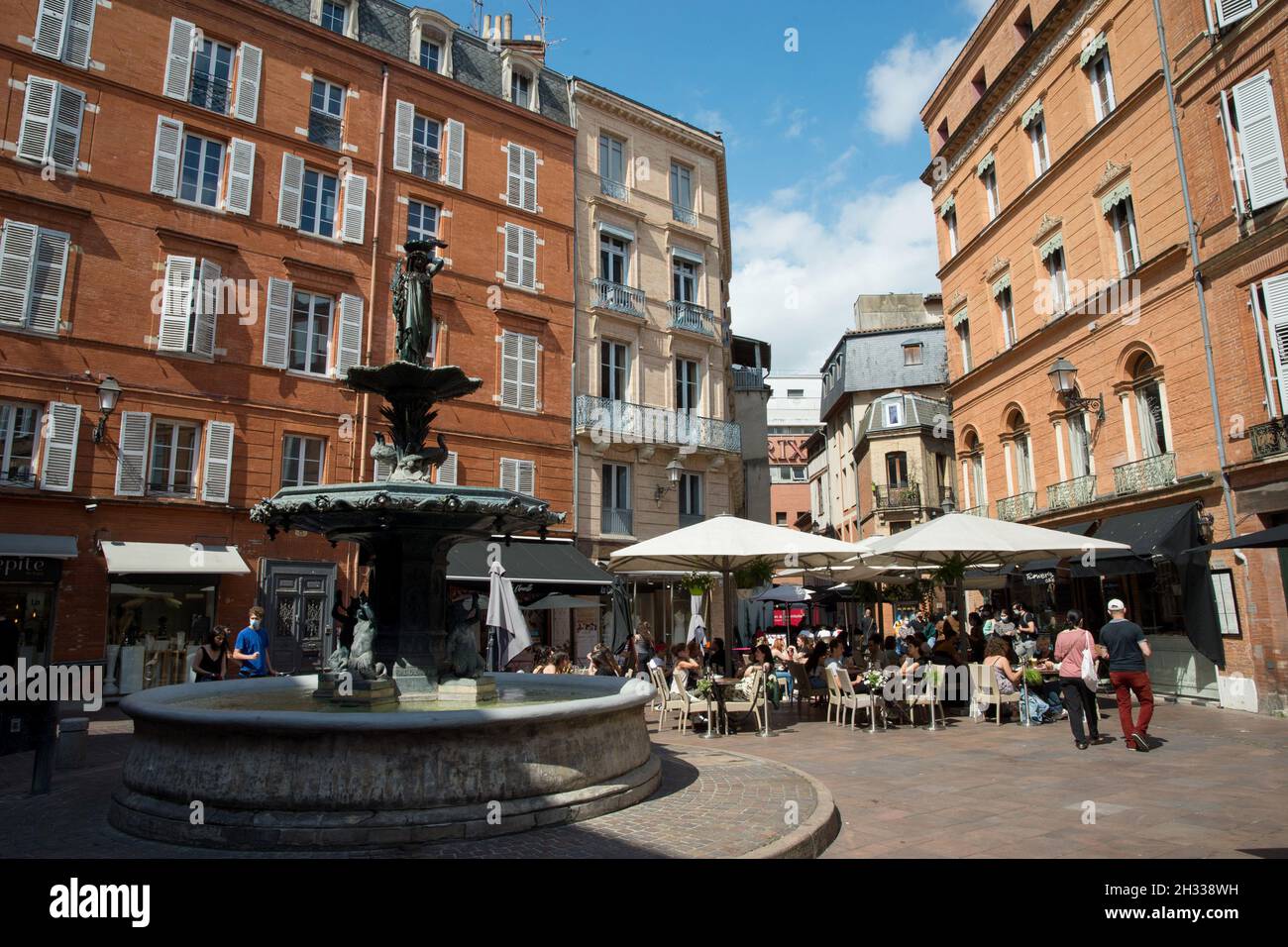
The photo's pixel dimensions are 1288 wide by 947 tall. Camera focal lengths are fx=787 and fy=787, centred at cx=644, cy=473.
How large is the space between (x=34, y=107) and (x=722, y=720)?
17.7 meters

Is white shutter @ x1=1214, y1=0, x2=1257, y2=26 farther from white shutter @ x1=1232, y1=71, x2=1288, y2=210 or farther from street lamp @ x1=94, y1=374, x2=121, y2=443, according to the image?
street lamp @ x1=94, y1=374, x2=121, y2=443

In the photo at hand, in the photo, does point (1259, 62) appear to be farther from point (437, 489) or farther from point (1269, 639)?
point (437, 489)

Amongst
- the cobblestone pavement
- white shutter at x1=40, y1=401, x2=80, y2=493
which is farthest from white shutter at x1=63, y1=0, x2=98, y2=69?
the cobblestone pavement

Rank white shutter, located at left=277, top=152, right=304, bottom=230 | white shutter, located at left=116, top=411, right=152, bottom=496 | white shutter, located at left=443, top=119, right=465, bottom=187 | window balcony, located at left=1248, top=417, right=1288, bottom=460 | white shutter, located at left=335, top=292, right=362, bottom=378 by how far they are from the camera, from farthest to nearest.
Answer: white shutter, located at left=443, top=119, right=465, bottom=187, white shutter, located at left=335, top=292, right=362, bottom=378, white shutter, located at left=277, top=152, right=304, bottom=230, white shutter, located at left=116, top=411, right=152, bottom=496, window balcony, located at left=1248, top=417, right=1288, bottom=460

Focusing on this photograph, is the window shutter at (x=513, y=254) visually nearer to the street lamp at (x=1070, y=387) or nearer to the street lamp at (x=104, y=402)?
the street lamp at (x=104, y=402)

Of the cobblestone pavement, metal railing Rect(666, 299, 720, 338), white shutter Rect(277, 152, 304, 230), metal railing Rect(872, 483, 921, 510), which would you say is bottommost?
the cobblestone pavement

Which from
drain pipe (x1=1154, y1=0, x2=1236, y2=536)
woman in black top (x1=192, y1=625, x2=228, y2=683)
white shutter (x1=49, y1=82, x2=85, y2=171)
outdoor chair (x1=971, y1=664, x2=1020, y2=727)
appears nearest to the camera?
woman in black top (x1=192, y1=625, x2=228, y2=683)

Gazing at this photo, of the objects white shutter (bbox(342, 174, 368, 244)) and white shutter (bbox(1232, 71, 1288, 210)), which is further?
white shutter (bbox(342, 174, 368, 244))

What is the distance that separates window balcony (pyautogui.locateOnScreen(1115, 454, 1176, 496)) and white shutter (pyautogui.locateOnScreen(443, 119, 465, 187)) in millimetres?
17560

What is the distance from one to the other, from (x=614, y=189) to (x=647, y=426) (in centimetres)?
761

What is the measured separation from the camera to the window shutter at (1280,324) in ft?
41.5

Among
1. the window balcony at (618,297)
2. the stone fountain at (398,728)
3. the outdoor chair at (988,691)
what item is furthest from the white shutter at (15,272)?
the outdoor chair at (988,691)

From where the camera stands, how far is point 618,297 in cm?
2361

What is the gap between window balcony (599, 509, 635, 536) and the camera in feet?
73.0
